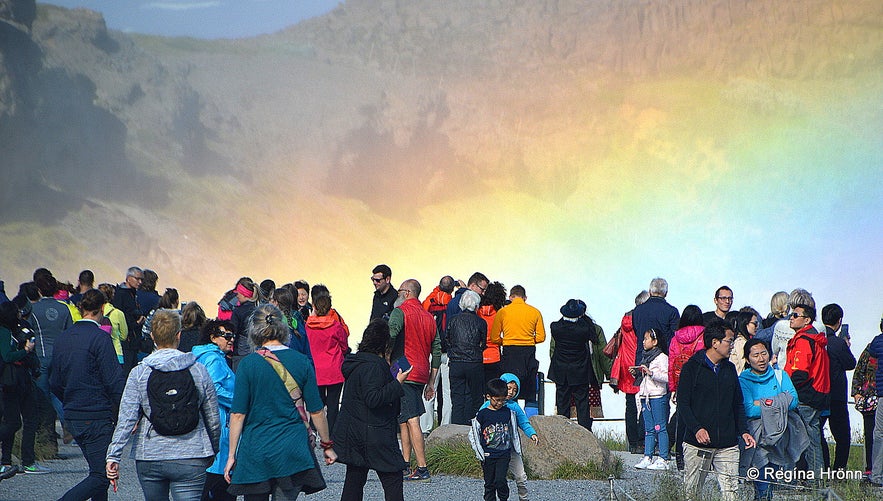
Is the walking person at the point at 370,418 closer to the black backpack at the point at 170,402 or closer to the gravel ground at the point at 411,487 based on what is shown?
the black backpack at the point at 170,402

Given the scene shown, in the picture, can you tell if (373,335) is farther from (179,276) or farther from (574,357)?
(179,276)

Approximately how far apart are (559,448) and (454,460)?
1.01 metres

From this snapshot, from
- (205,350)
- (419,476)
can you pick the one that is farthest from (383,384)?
(419,476)

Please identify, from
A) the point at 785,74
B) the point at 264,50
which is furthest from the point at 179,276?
the point at 785,74

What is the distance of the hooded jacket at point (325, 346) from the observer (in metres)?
11.1

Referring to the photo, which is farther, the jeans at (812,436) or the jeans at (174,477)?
the jeans at (812,436)

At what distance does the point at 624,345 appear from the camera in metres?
11.9

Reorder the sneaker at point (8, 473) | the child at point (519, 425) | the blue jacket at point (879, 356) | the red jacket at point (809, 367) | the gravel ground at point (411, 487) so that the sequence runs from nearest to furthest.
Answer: the child at point (519, 425)
the sneaker at point (8, 473)
the red jacket at point (809, 367)
the blue jacket at point (879, 356)
the gravel ground at point (411, 487)

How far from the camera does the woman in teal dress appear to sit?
6.06 meters

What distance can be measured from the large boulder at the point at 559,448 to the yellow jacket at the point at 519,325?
1532 mm

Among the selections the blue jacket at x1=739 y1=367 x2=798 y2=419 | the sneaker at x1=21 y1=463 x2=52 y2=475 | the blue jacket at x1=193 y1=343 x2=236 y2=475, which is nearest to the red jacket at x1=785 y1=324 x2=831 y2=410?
the blue jacket at x1=739 y1=367 x2=798 y2=419

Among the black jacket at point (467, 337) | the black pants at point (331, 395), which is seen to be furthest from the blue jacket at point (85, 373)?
the black jacket at point (467, 337)

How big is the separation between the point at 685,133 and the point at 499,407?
17.1 metres

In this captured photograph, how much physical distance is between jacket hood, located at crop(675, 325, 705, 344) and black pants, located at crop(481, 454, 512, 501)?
2895 mm
